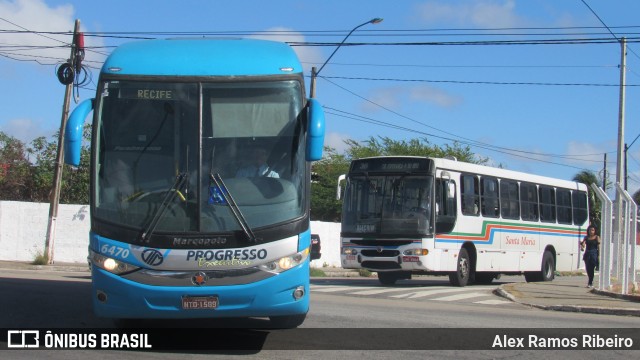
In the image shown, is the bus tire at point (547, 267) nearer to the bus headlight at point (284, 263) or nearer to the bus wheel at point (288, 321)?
the bus wheel at point (288, 321)

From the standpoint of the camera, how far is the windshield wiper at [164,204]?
802 cm

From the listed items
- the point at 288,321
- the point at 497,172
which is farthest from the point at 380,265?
the point at 288,321

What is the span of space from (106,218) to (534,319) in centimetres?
775

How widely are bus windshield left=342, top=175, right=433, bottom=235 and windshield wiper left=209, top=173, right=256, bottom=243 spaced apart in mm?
11398

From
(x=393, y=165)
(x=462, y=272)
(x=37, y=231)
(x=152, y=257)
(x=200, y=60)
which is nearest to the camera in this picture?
(x=152, y=257)

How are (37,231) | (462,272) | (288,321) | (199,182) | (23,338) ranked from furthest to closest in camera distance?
(37,231) → (462,272) → (288,321) → (23,338) → (199,182)

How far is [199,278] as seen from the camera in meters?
8.02

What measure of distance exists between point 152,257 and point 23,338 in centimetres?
229

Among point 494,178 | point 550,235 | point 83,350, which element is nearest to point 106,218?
point 83,350

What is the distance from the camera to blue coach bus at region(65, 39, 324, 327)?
8.04 meters

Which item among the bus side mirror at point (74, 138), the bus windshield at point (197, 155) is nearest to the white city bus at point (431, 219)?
the bus windshield at point (197, 155)

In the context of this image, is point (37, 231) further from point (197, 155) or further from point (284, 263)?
point (284, 263)

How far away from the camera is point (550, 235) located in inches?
1000

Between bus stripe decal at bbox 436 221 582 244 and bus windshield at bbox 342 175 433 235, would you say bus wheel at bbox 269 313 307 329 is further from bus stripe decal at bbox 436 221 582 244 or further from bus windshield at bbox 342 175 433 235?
bus stripe decal at bbox 436 221 582 244
